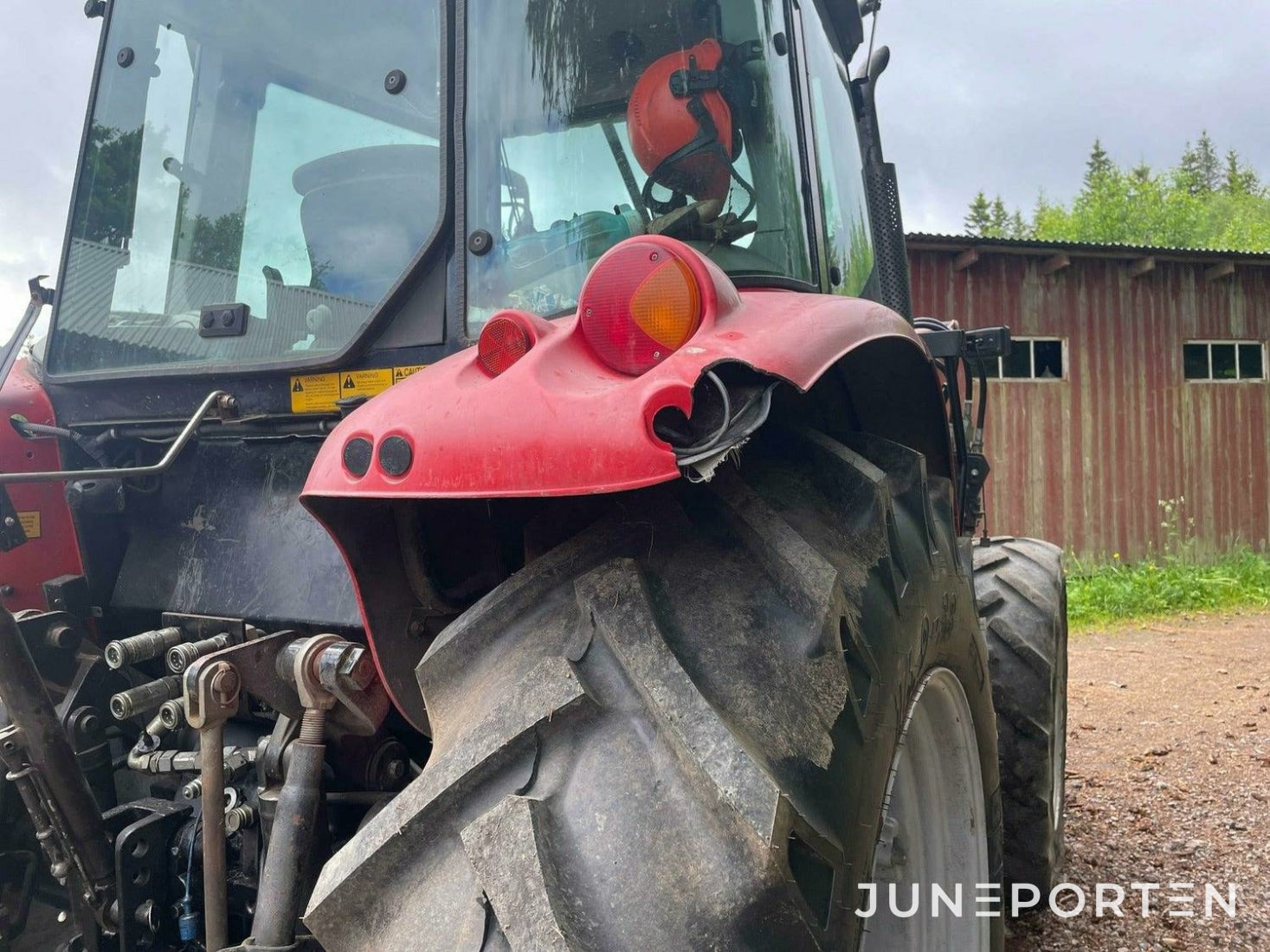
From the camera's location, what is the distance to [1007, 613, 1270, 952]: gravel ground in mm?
2898

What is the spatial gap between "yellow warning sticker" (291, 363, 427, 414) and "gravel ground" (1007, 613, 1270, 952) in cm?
226

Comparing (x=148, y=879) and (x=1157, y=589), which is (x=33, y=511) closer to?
(x=148, y=879)

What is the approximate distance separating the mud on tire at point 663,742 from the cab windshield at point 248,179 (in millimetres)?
821

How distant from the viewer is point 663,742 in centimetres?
108

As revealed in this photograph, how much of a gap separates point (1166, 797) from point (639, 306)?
380 cm

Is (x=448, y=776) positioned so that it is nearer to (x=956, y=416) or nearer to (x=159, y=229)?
(x=159, y=229)

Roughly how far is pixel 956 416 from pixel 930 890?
1153 millimetres

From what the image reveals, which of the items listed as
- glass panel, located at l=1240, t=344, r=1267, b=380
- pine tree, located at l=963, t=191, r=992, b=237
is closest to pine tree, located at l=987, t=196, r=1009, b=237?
pine tree, located at l=963, t=191, r=992, b=237

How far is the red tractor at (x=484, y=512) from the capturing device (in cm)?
108

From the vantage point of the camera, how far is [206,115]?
2.15 metres

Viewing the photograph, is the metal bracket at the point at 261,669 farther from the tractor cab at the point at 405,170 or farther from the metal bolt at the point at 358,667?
the tractor cab at the point at 405,170

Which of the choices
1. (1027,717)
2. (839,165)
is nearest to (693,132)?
(839,165)

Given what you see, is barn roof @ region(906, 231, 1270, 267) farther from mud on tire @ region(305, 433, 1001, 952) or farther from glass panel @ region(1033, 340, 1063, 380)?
mud on tire @ region(305, 433, 1001, 952)

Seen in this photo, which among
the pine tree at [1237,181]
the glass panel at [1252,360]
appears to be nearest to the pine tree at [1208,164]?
the pine tree at [1237,181]
